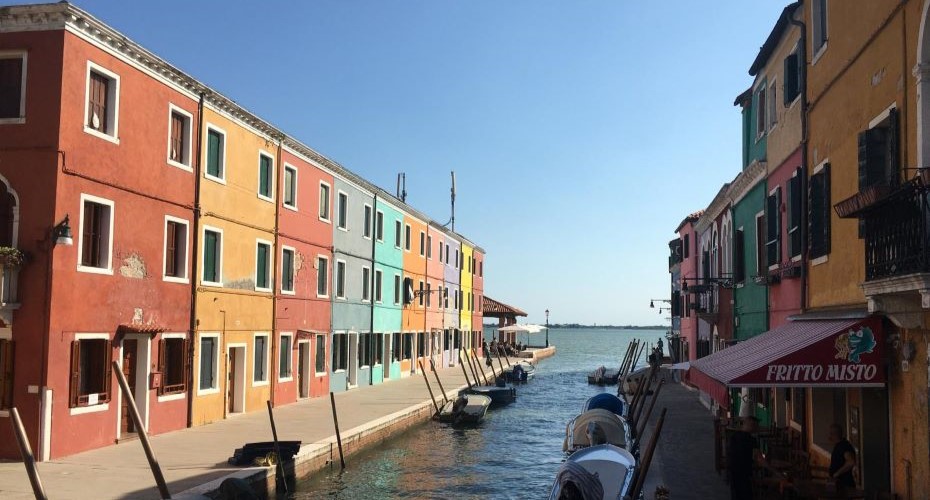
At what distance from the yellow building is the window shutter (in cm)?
458

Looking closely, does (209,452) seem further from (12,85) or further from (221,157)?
(221,157)

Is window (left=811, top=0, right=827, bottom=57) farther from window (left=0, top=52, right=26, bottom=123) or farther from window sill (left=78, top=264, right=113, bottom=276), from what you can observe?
window (left=0, top=52, right=26, bottom=123)

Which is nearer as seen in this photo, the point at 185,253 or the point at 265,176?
the point at 185,253

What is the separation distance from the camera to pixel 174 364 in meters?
19.4

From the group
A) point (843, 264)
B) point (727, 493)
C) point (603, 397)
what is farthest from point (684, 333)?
point (843, 264)

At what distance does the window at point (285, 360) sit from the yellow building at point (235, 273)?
64mm

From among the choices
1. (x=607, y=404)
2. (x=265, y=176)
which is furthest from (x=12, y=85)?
(x=607, y=404)

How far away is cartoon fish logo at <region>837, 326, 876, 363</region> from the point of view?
899 centimetres

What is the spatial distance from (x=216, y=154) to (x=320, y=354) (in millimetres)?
10074

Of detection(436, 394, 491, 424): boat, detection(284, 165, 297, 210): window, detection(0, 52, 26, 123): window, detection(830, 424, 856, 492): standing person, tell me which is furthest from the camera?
detection(436, 394, 491, 424): boat

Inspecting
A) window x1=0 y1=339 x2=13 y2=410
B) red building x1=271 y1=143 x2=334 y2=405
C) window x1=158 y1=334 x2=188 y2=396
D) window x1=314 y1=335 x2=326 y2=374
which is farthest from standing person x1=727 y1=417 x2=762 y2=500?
window x1=314 y1=335 x2=326 y2=374

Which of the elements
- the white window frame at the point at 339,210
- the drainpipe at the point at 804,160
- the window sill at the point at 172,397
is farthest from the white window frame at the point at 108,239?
the white window frame at the point at 339,210

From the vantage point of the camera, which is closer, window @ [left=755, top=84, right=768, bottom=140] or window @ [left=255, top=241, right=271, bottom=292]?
window @ [left=755, top=84, right=768, bottom=140]

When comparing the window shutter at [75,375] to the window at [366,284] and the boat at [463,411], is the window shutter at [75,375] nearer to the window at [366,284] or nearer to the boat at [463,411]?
the boat at [463,411]
